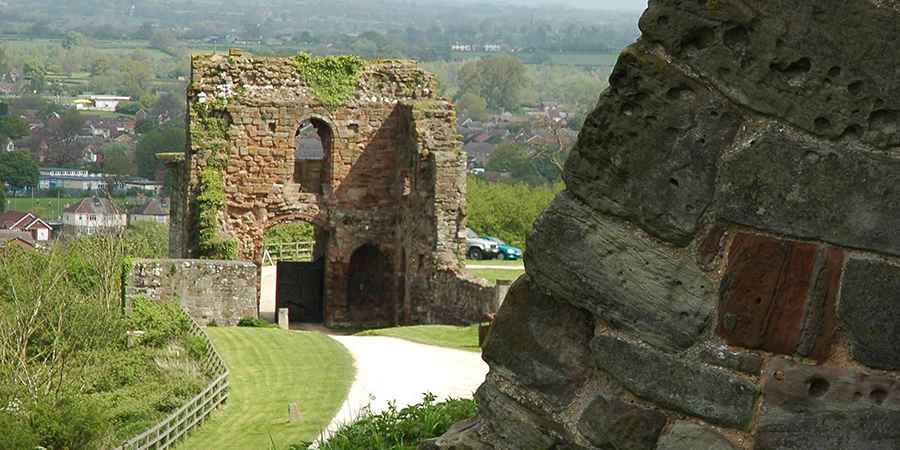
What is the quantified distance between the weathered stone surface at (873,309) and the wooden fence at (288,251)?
40.1 metres

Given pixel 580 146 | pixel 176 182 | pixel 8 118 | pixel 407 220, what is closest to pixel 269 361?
pixel 407 220

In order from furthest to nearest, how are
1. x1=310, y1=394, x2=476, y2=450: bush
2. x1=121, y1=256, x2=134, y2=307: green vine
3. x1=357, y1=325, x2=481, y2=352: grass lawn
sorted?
x1=121, y1=256, x2=134, y2=307: green vine, x1=357, y1=325, x2=481, y2=352: grass lawn, x1=310, y1=394, x2=476, y2=450: bush

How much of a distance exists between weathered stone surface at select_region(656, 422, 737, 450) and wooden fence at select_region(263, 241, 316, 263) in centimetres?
3972

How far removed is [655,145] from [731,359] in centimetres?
68

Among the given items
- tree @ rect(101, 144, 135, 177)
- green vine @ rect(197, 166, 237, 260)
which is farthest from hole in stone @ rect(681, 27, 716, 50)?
tree @ rect(101, 144, 135, 177)

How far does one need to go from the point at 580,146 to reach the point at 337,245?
32.2 m

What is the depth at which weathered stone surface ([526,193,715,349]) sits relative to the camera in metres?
5.49

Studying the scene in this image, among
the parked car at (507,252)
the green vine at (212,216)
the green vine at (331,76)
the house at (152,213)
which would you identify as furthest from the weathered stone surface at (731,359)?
the house at (152,213)

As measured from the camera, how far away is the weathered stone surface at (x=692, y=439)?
5.47 metres

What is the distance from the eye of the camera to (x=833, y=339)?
17.3ft

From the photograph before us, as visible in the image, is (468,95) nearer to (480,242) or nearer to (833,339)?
(480,242)

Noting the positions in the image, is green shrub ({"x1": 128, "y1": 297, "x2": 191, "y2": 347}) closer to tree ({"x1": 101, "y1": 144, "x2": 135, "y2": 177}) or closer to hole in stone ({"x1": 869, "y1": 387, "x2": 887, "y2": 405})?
hole in stone ({"x1": 869, "y1": 387, "x2": 887, "y2": 405})

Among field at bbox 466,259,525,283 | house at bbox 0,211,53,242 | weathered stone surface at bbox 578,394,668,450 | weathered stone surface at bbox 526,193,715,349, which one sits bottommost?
house at bbox 0,211,53,242

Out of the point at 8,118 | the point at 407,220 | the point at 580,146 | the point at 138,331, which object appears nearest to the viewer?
the point at 580,146
